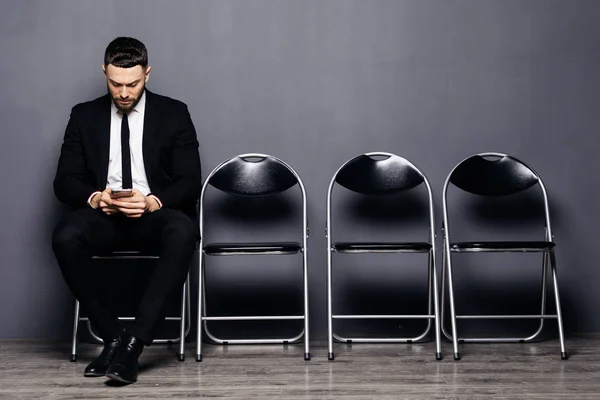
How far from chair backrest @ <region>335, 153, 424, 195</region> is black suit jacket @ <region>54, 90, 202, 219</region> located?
2.30 ft

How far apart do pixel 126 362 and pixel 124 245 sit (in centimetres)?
63

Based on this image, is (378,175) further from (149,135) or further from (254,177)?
(149,135)

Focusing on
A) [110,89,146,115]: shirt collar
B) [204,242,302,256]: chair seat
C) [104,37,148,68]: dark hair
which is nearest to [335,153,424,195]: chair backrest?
[204,242,302,256]: chair seat

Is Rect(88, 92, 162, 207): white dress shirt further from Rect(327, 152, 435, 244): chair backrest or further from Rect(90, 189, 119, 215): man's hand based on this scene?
Rect(327, 152, 435, 244): chair backrest

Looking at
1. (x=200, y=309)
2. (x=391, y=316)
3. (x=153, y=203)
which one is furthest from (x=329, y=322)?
(x=153, y=203)

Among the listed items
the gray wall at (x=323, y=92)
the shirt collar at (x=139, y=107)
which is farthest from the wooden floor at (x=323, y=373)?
the shirt collar at (x=139, y=107)

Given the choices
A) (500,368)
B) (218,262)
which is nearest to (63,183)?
(218,262)

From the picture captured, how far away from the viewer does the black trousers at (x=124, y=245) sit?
2939 mm

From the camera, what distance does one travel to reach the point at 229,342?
11.9 ft

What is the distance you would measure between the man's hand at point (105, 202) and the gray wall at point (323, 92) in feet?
2.23

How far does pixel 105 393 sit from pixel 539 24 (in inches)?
105

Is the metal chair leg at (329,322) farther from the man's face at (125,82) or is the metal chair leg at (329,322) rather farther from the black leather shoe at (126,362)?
the man's face at (125,82)

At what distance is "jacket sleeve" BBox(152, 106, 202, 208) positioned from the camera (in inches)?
129

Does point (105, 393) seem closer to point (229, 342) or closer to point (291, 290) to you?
point (229, 342)
